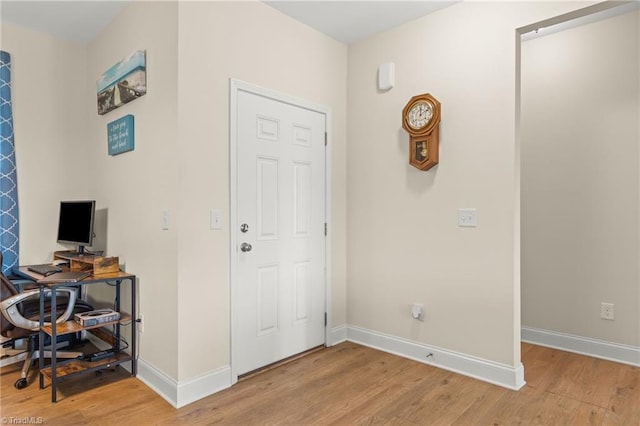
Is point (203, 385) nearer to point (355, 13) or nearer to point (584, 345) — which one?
point (355, 13)

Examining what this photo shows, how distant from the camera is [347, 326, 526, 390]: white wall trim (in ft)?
8.41

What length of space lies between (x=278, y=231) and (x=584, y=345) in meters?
2.55

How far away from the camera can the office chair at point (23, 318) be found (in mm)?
2402

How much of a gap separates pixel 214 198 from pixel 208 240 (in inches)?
10.5

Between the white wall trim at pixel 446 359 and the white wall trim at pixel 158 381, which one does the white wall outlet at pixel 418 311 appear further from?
the white wall trim at pixel 158 381

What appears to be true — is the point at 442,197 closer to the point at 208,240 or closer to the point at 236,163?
the point at 236,163

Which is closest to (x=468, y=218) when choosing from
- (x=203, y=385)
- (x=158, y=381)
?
(x=203, y=385)

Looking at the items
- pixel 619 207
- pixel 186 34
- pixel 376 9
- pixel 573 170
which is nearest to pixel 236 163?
pixel 186 34

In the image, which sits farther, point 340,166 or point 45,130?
point 340,166

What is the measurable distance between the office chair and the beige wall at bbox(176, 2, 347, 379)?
0.82m

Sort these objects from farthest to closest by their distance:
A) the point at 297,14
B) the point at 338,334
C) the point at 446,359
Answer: the point at 338,334
the point at 297,14
the point at 446,359

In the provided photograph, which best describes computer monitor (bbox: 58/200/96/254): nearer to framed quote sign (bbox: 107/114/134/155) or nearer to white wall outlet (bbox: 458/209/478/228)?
framed quote sign (bbox: 107/114/134/155)

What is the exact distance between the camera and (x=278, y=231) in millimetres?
2939

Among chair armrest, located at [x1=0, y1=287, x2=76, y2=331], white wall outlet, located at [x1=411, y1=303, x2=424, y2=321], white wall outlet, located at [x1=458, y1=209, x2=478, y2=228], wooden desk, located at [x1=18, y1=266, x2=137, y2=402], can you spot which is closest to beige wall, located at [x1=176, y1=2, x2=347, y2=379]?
wooden desk, located at [x1=18, y1=266, x2=137, y2=402]
